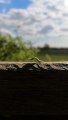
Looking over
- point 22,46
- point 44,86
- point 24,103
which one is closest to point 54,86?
point 44,86

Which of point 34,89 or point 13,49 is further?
point 13,49

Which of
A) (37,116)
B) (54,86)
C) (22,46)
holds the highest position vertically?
(22,46)

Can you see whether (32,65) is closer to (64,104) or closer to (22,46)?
(64,104)

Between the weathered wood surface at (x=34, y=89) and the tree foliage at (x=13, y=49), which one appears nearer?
the weathered wood surface at (x=34, y=89)
